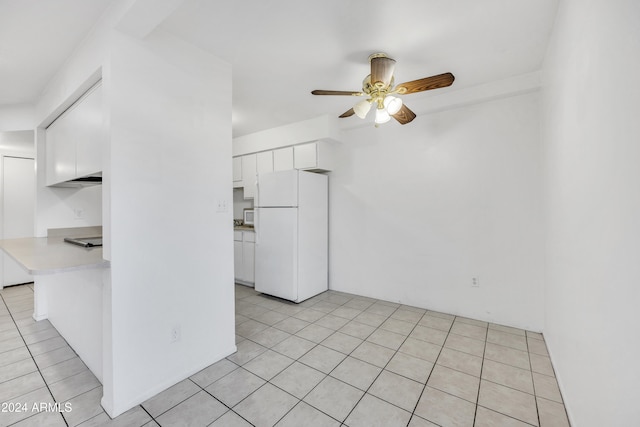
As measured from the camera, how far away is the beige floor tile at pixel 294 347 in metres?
2.26

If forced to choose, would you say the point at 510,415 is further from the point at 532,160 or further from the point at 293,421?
the point at 532,160

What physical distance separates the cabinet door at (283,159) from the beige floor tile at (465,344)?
2.84 meters

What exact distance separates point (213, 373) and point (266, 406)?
56cm

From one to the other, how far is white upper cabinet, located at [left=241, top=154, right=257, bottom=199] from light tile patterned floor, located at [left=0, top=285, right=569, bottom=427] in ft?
7.43

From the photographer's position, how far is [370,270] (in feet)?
11.8

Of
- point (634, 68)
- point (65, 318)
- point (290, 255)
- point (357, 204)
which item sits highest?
point (634, 68)

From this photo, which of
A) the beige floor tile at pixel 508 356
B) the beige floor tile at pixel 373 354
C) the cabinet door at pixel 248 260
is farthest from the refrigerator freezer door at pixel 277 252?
the beige floor tile at pixel 508 356

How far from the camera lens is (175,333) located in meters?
1.89

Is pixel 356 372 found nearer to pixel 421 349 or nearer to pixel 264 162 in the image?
pixel 421 349

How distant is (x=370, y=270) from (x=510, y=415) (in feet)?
6.92

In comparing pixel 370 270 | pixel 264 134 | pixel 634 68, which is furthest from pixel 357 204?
pixel 634 68

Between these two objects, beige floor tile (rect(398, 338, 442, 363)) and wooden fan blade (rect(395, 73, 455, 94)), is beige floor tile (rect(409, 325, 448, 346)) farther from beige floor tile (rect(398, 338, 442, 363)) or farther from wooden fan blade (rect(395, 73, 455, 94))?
wooden fan blade (rect(395, 73, 455, 94))

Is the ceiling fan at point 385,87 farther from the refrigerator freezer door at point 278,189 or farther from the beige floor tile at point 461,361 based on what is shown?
the beige floor tile at point 461,361

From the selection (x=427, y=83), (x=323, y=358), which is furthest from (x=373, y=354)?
(x=427, y=83)
